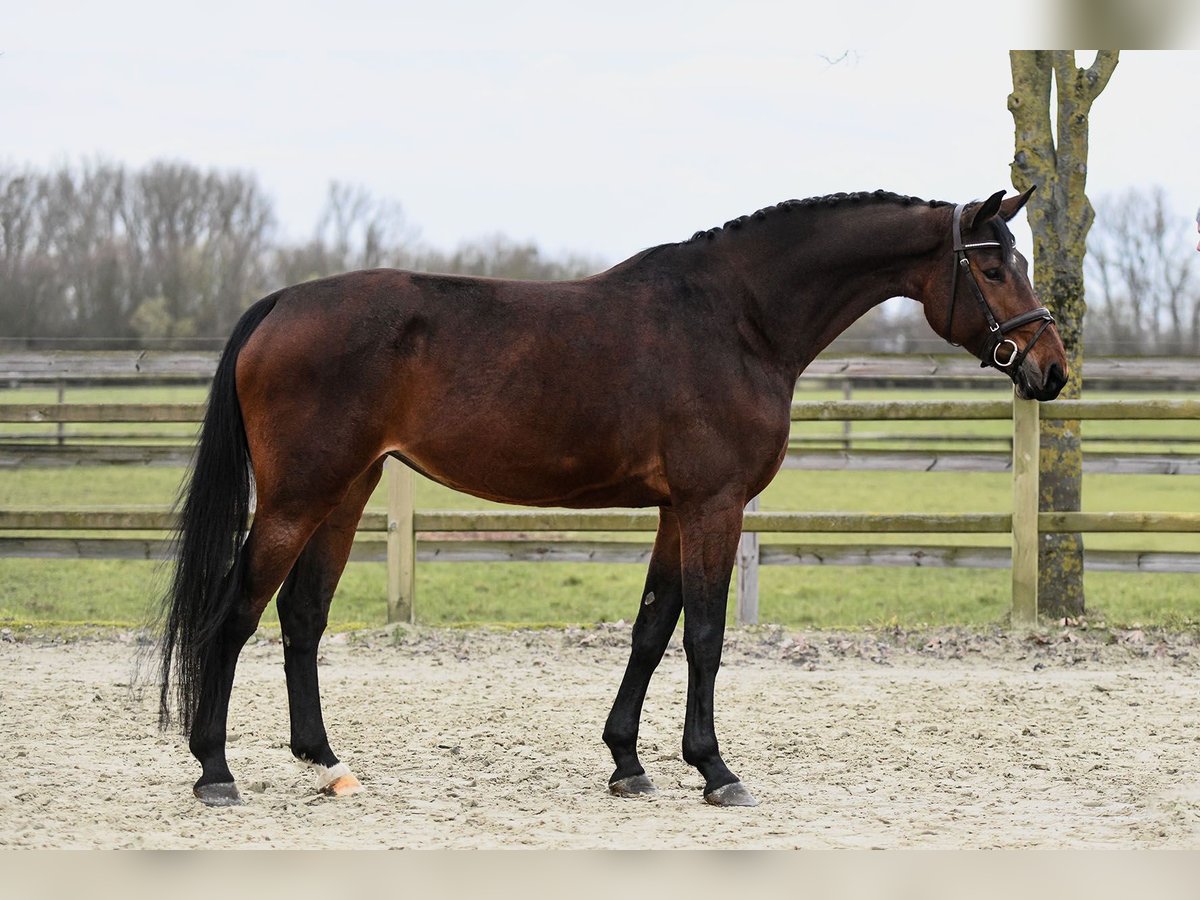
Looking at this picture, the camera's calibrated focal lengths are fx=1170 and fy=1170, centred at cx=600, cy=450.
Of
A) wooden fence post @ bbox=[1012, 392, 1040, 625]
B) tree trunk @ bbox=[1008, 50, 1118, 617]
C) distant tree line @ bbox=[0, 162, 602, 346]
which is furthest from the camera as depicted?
distant tree line @ bbox=[0, 162, 602, 346]

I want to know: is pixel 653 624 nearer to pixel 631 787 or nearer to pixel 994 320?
pixel 631 787

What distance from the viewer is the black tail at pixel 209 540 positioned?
3.91 meters

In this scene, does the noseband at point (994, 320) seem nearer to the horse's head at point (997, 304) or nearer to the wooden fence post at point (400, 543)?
the horse's head at point (997, 304)

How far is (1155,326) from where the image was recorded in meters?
36.4

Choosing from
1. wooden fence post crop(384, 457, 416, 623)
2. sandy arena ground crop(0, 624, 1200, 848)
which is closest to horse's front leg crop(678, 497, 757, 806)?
sandy arena ground crop(0, 624, 1200, 848)

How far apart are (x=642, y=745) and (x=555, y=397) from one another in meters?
1.61

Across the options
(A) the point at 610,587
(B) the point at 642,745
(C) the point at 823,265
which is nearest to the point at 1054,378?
(C) the point at 823,265

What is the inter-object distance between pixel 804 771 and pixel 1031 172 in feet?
14.8

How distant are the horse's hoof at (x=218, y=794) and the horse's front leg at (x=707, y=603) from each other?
151cm

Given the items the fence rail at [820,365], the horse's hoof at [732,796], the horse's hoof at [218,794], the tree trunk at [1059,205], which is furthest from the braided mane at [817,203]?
the fence rail at [820,365]

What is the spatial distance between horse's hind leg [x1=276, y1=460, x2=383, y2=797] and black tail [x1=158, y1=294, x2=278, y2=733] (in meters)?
0.31

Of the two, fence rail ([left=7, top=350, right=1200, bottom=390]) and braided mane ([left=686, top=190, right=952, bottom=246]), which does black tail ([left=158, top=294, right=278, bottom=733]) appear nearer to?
braided mane ([left=686, top=190, right=952, bottom=246])

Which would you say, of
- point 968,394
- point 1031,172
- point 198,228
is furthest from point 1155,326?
point 1031,172

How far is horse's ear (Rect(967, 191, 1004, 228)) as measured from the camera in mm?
3930
